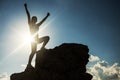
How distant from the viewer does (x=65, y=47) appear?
2338 cm

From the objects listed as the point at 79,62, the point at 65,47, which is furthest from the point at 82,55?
the point at 65,47

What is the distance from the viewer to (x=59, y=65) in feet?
71.4

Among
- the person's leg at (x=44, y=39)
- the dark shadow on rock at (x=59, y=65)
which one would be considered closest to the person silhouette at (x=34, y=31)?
the person's leg at (x=44, y=39)

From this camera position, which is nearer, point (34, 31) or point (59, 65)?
point (34, 31)

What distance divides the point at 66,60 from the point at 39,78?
4.55m

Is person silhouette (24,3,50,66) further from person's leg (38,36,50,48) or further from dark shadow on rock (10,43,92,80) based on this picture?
dark shadow on rock (10,43,92,80)

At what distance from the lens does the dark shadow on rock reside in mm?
19844

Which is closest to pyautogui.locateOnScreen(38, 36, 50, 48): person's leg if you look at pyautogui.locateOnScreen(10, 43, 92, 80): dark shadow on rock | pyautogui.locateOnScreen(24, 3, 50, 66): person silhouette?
pyautogui.locateOnScreen(24, 3, 50, 66): person silhouette

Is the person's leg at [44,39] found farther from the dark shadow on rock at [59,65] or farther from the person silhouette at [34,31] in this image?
the dark shadow on rock at [59,65]

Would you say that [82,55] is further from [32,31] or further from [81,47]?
[32,31]

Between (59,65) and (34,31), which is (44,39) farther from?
(59,65)

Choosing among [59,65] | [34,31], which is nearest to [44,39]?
[34,31]

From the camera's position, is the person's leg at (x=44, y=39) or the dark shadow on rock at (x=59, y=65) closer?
the person's leg at (x=44, y=39)

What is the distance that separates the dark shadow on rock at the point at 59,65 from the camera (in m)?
19.8
